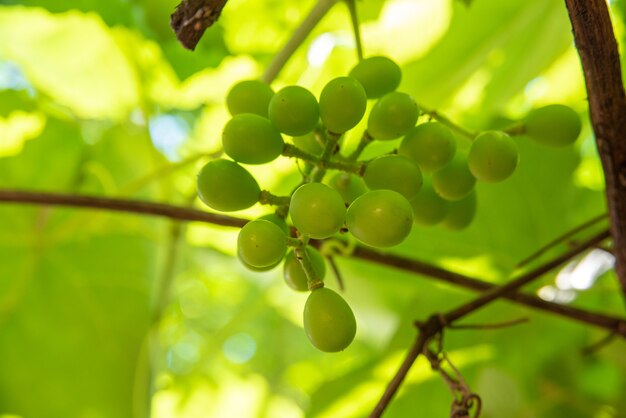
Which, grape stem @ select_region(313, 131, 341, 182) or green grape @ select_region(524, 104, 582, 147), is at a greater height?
green grape @ select_region(524, 104, 582, 147)

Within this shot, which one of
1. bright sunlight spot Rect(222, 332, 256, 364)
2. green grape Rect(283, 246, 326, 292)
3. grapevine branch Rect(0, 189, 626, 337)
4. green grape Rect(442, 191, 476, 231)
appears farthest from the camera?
bright sunlight spot Rect(222, 332, 256, 364)

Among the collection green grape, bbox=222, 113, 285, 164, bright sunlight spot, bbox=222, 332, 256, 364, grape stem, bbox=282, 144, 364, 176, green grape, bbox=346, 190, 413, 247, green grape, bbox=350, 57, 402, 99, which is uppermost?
bright sunlight spot, bbox=222, 332, 256, 364

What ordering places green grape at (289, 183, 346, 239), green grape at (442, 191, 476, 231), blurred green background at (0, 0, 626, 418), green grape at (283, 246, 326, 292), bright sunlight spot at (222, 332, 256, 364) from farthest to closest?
1. bright sunlight spot at (222, 332, 256, 364)
2. blurred green background at (0, 0, 626, 418)
3. green grape at (442, 191, 476, 231)
4. green grape at (283, 246, 326, 292)
5. green grape at (289, 183, 346, 239)

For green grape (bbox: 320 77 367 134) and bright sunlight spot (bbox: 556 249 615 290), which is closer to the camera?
green grape (bbox: 320 77 367 134)

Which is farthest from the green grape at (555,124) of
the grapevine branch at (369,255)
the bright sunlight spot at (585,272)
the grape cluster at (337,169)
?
the bright sunlight spot at (585,272)

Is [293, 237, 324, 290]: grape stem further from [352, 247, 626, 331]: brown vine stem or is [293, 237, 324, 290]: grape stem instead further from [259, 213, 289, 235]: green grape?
[352, 247, 626, 331]: brown vine stem

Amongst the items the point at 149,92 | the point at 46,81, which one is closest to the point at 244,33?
the point at 149,92

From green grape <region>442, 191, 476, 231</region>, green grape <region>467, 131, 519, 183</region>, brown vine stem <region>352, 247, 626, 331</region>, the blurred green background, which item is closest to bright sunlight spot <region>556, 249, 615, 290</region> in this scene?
the blurred green background
